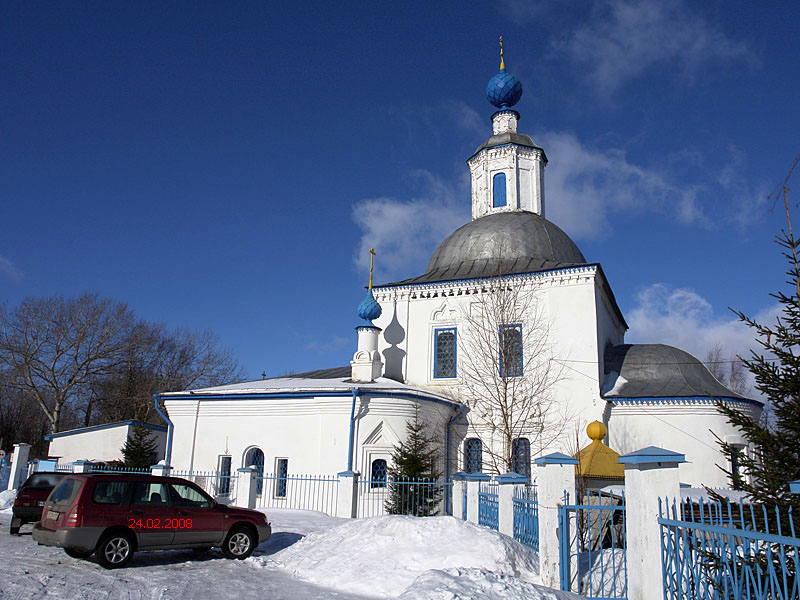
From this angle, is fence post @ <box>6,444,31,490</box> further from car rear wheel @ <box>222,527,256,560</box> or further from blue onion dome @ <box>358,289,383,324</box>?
car rear wheel @ <box>222,527,256,560</box>

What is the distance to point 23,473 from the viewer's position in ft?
56.8

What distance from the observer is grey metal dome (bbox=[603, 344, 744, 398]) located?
1720cm

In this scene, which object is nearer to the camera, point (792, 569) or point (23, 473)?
point (792, 569)

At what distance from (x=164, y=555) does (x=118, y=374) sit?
29239mm

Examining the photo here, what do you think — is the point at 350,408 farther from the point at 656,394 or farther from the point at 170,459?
the point at 656,394

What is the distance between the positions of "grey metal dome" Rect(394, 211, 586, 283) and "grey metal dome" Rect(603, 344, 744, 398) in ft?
11.5

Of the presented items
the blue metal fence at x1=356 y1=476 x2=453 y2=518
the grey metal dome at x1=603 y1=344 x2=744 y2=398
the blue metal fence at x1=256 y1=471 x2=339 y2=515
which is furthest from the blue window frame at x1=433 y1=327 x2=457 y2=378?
the blue metal fence at x1=256 y1=471 x2=339 y2=515

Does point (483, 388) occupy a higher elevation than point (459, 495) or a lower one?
higher

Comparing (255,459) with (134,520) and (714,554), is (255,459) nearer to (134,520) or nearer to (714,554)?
(134,520)

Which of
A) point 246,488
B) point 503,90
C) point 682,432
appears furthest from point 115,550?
point 503,90

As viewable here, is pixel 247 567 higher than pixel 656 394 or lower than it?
lower

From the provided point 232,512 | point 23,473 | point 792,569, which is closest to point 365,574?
point 232,512

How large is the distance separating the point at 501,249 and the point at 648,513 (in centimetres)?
1529

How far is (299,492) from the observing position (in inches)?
606
